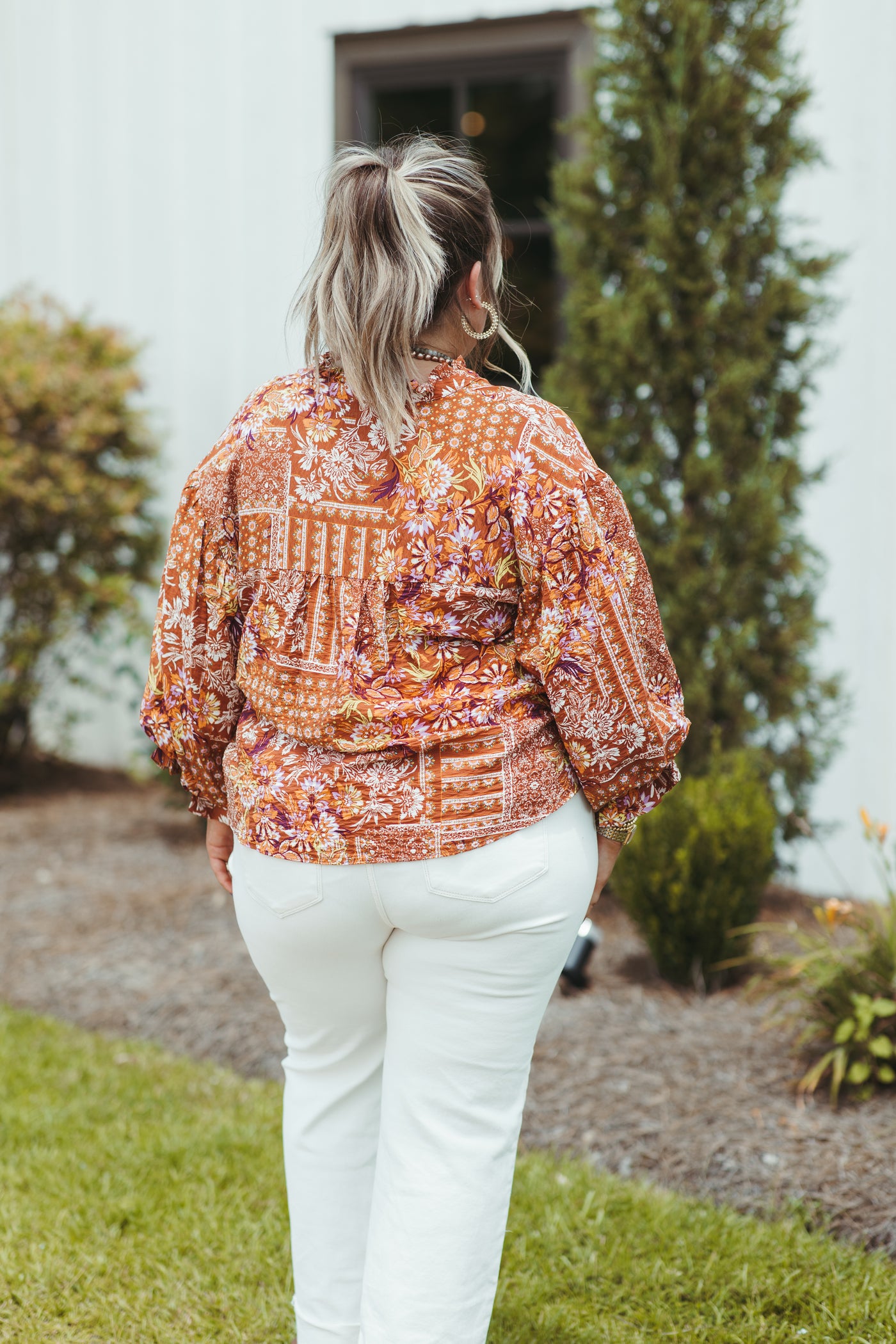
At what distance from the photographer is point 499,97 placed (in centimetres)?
571

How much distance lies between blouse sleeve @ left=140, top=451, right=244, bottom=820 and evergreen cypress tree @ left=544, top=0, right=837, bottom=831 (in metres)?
2.72

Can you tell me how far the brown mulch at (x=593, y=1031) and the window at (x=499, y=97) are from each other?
2.83 meters

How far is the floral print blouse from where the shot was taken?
1.49 meters

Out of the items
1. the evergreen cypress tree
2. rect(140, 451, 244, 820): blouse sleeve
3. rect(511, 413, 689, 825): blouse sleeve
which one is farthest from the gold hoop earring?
the evergreen cypress tree

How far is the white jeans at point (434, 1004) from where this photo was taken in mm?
1533

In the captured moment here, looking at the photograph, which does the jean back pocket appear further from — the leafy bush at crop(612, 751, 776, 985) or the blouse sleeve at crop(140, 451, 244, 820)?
the leafy bush at crop(612, 751, 776, 985)

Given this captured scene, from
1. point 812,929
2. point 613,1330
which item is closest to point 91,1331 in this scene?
point 613,1330

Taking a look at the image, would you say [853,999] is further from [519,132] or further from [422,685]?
[519,132]

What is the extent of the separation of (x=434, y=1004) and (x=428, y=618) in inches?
19.7

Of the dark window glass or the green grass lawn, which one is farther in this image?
the dark window glass

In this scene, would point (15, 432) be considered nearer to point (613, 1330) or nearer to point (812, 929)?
point (812, 929)

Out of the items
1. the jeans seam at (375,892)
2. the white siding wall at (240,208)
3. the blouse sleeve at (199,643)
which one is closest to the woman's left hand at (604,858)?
the jeans seam at (375,892)

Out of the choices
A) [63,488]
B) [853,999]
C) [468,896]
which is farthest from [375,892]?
[63,488]

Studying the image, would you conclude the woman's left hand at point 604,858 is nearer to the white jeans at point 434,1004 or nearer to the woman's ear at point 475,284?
the white jeans at point 434,1004
